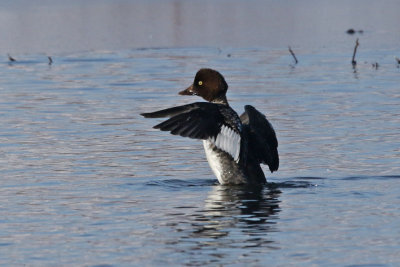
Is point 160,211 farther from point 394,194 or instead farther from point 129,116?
point 129,116

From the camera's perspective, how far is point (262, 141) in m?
9.31

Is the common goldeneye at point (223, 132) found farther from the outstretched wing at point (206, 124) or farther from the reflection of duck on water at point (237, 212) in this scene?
the reflection of duck on water at point (237, 212)

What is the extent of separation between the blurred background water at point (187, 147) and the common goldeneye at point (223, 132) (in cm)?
21

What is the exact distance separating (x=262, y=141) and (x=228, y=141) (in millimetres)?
565

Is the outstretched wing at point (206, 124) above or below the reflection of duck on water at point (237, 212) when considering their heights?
above

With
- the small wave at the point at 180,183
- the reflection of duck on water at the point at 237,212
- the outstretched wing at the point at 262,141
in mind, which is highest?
the outstretched wing at the point at 262,141

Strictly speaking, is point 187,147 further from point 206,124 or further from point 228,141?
point 206,124

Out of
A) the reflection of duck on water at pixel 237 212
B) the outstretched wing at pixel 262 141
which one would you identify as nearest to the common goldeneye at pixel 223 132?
the outstretched wing at pixel 262 141

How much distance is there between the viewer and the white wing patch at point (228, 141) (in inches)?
346

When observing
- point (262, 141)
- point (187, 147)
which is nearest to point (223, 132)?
point (262, 141)

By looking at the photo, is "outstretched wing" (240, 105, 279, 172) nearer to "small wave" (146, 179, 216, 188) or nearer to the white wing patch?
the white wing patch

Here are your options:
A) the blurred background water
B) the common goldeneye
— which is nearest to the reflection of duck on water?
the blurred background water

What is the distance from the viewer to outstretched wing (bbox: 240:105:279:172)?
930 cm

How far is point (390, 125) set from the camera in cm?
1211
